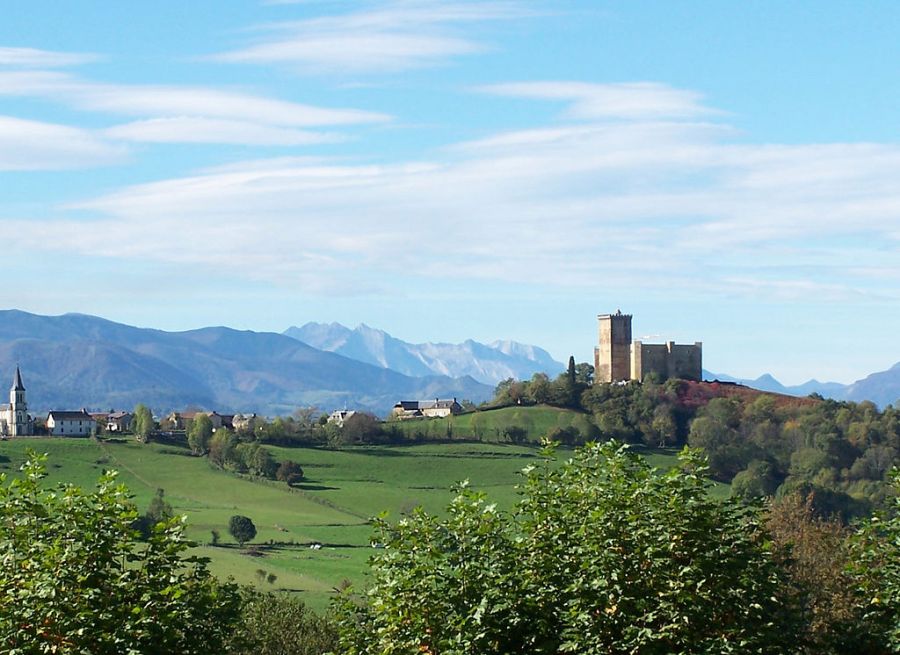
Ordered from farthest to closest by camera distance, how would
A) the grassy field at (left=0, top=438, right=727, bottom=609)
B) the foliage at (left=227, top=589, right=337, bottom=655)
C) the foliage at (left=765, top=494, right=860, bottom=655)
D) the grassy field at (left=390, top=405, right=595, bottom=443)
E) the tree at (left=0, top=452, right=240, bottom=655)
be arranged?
the grassy field at (left=390, top=405, right=595, bottom=443)
the grassy field at (left=0, top=438, right=727, bottom=609)
the foliage at (left=227, top=589, right=337, bottom=655)
the foliage at (left=765, top=494, right=860, bottom=655)
the tree at (left=0, top=452, right=240, bottom=655)

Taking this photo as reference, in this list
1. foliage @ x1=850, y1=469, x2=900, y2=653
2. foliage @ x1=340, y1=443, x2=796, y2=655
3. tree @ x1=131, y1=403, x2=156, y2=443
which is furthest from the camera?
tree @ x1=131, y1=403, x2=156, y2=443

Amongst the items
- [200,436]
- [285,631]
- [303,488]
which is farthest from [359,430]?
[285,631]

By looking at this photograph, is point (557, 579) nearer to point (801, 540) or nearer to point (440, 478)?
point (801, 540)


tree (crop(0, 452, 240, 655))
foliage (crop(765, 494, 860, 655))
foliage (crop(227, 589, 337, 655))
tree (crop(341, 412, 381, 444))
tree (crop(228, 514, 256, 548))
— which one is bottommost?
tree (crop(228, 514, 256, 548))

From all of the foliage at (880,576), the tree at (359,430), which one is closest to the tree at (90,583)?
the foliage at (880,576)

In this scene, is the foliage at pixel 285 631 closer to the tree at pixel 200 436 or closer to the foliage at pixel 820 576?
the foliage at pixel 820 576

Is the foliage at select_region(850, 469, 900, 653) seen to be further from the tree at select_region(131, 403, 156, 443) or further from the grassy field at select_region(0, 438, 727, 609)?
the tree at select_region(131, 403, 156, 443)

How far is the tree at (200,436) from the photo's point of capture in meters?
168

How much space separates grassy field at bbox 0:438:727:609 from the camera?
104938 millimetres

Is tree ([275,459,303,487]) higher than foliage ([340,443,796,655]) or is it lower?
lower

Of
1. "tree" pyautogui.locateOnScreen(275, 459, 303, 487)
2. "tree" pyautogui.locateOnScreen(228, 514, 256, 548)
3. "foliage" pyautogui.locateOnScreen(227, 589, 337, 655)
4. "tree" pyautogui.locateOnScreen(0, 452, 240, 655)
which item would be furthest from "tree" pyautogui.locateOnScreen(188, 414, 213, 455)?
"tree" pyautogui.locateOnScreen(0, 452, 240, 655)

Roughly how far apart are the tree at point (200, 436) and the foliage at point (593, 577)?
5683 inches

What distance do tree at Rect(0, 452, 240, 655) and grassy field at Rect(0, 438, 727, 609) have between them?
65.5 m

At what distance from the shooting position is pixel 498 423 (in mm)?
182500
